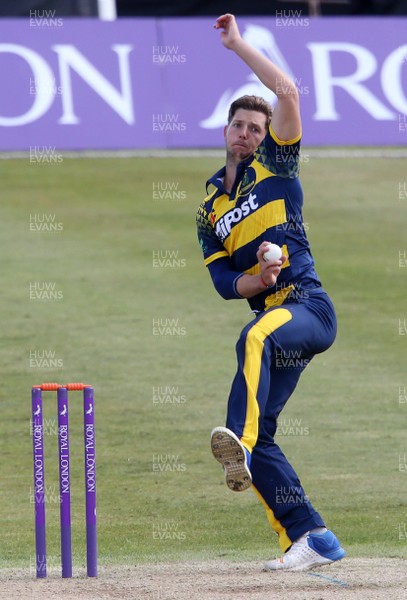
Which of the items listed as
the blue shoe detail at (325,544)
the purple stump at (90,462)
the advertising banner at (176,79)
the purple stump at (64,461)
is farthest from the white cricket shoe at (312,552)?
the advertising banner at (176,79)

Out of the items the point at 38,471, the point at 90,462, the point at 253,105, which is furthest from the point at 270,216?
the point at 38,471

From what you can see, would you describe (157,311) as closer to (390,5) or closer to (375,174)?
(375,174)

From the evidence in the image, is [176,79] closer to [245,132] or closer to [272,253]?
[245,132]

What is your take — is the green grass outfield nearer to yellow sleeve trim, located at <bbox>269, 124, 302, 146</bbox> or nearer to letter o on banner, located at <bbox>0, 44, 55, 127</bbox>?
letter o on banner, located at <bbox>0, 44, 55, 127</bbox>

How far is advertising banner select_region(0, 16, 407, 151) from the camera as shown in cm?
2091

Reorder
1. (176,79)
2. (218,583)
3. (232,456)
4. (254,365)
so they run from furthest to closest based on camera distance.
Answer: (176,79), (218,583), (254,365), (232,456)

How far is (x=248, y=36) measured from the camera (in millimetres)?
21781

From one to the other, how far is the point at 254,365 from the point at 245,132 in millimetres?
1453

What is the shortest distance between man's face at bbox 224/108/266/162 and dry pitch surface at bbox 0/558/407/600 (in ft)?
8.03

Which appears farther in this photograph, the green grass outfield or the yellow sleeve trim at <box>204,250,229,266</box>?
the green grass outfield

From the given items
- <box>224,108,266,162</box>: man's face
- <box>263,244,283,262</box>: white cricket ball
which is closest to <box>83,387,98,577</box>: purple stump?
<box>263,244,283,262</box>: white cricket ball

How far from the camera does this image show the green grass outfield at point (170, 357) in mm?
9422

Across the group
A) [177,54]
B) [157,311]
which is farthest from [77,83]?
[157,311]

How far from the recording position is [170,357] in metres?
13.8
